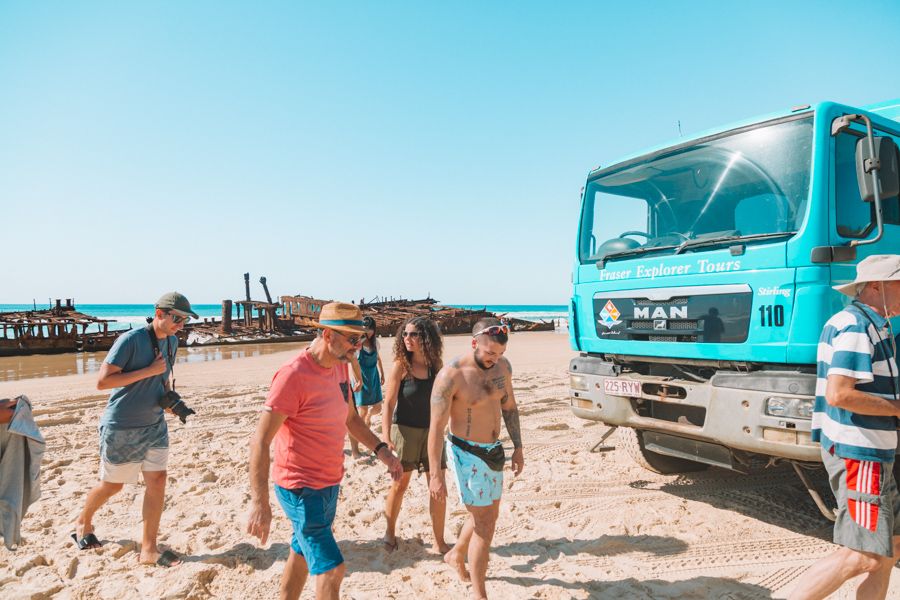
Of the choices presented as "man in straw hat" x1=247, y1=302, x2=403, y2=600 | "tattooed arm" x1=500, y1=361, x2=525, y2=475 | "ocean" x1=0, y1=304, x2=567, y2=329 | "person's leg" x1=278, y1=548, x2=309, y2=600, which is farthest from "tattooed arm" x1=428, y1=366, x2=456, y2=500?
"ocean" x1=0, y1=304, x2=567, y2=329

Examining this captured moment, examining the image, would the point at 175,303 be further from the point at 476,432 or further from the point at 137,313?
the point at 137,313

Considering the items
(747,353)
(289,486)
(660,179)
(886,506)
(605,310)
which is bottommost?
(886,506)

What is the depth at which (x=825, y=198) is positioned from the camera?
3.40 metres

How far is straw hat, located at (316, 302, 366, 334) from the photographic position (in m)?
2.48

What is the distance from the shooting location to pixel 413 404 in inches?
149

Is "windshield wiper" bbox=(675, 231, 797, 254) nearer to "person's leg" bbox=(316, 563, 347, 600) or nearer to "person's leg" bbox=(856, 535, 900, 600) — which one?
"person's leg" bbox=(856, 535, 900, 600)

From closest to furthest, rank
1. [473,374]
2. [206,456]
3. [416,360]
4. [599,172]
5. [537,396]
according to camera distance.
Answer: [473,374] → [416,360] → [599,172] → [206,456] → [537,396]

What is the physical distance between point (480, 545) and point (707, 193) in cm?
311

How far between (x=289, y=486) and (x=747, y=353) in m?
2.98

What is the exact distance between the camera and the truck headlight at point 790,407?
10.5 feet

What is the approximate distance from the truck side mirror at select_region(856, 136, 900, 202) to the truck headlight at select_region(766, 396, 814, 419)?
1.31 metres

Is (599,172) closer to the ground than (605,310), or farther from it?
farther from it

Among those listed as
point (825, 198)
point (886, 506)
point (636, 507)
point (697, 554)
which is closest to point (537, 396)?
point (636, 507)

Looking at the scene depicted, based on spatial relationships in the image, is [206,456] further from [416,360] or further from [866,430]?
[866,430]
